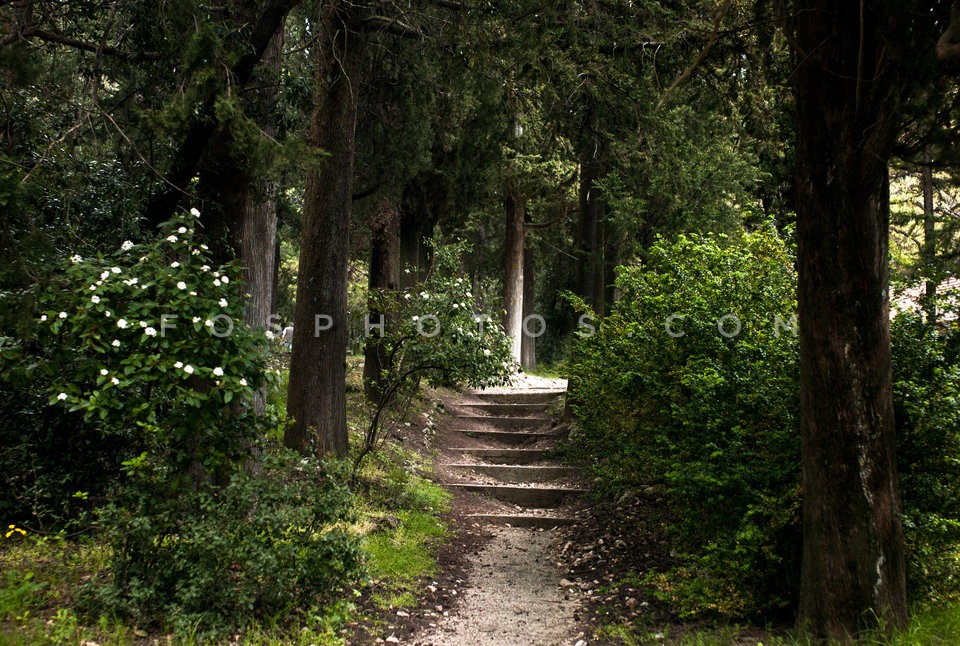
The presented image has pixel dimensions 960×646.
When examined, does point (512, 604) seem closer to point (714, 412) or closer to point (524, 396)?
point (714, 412)

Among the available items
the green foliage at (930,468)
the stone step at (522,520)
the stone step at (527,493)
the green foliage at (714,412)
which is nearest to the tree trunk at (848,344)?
the green foliage at (930,468)

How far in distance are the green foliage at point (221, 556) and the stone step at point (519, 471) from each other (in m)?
5.91

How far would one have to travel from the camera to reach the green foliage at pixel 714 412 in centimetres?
490

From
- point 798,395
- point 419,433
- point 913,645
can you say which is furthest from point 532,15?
point 419,433

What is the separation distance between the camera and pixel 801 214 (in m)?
4.40

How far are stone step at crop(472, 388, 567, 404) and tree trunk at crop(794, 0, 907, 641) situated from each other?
34.5ft

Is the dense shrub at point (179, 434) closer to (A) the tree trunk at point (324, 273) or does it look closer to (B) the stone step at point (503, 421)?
(A) the tree trunk at point (324, 273)

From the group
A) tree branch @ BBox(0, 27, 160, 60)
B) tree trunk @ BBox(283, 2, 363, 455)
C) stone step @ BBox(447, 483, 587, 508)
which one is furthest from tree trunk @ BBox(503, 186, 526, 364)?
tree branch @ BBox(0, 27, 160, 60)

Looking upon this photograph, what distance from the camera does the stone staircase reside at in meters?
9.47

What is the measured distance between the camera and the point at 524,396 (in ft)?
50.5

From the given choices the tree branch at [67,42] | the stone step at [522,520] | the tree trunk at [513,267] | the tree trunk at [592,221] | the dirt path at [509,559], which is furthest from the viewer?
the tree trunk at [513,267]

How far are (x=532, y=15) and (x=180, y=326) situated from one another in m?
4.69

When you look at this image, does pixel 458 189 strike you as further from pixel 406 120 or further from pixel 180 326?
pixel 180 326

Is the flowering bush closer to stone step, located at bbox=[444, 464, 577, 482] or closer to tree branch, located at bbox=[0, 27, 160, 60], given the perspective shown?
tree branch, located at bbox=[0, 27, 160, 60]
